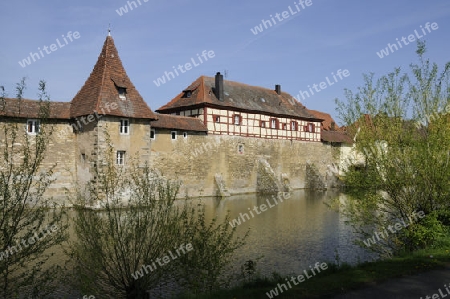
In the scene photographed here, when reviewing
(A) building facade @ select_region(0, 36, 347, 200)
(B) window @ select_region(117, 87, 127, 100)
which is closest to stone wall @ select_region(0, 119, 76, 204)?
(A) building facade @ select_region(0, 36, 347, 200)

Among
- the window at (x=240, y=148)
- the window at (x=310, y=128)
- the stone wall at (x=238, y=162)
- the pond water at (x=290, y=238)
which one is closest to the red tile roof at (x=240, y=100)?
the window at (x=310, y=128)

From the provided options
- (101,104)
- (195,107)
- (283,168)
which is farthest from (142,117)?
(283,168)

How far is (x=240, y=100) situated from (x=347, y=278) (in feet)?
83.1

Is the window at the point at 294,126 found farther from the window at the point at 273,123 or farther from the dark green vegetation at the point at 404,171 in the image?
the dark green vegetation at the point at 404,171

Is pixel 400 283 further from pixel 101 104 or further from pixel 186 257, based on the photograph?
pixel 101 104

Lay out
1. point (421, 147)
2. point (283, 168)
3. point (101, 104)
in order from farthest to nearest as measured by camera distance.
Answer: point (283, 168), point (101, 104), point (421, 147)

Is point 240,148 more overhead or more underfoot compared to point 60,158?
more overhead

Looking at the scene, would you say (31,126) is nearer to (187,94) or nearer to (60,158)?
(60,158)

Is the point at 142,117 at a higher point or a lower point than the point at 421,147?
higher

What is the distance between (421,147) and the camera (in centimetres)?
956

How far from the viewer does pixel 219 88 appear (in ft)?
99.8

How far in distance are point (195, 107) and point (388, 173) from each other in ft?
68.4

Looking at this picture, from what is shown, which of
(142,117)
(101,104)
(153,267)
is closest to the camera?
(153,267)

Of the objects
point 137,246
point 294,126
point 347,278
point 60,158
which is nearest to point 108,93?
point 60,158
